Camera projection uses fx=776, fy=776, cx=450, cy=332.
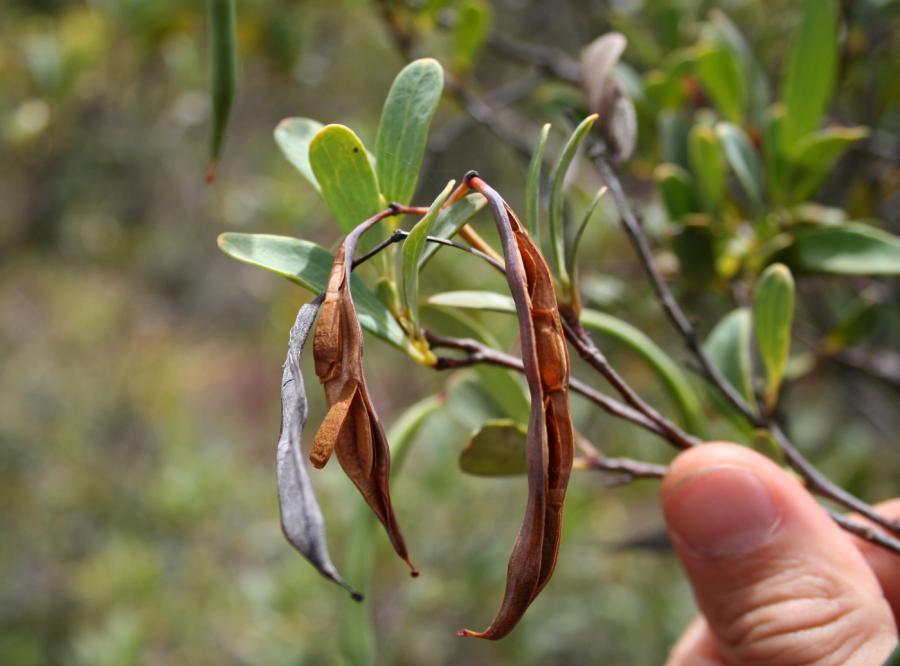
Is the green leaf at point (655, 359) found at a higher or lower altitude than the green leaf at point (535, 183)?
lower

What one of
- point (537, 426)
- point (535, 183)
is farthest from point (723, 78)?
point (537, 426)

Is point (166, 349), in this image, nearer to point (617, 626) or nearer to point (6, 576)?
point (6, 576)

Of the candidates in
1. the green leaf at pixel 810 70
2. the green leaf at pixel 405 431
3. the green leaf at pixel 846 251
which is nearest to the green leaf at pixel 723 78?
the green leaf at pixel 810 70

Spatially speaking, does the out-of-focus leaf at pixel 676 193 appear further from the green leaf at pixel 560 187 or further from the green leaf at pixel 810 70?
the green leaf at pixel 560 187

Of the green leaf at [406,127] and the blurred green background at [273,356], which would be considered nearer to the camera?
the green leaf at [406,127]

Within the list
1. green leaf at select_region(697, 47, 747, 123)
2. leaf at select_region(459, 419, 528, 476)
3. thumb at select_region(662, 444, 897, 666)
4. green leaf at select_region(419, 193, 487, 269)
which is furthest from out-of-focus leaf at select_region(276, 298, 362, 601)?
green leaf at select_region(697, 47, 747, 123)

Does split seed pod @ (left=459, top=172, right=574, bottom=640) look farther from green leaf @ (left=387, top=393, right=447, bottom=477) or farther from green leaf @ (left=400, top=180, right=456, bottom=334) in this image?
green leaf @ (left=387, top=393, right=447, bottom=477)
